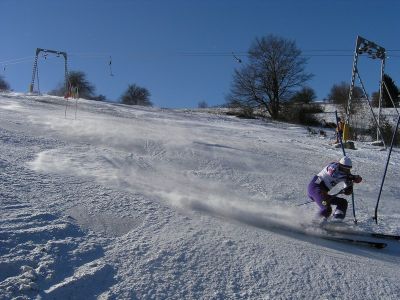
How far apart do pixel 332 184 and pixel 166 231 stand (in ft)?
13.3

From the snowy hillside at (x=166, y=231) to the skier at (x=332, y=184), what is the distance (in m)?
0.41

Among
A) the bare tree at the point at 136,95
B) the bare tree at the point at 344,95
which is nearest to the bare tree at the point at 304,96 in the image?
the bare tree at the point at 344,95

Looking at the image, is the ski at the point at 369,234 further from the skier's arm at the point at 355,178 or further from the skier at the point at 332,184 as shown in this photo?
the skier's arm at the point at 355,178

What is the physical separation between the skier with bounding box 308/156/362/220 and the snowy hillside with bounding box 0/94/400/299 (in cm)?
41

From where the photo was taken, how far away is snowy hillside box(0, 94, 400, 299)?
5617 mm

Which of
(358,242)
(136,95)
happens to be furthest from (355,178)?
(136,95)

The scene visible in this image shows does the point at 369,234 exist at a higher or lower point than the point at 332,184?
lower

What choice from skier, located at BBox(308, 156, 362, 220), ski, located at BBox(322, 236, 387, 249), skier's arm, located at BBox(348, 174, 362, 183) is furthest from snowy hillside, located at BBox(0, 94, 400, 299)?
skier's arm, located at BBox(348, 174, 362, 183)

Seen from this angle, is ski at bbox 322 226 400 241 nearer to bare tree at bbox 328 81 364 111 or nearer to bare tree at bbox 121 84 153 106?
bare tree at bbox 328 81 364 111

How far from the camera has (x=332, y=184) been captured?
9.69 metres

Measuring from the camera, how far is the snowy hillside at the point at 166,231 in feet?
18.4

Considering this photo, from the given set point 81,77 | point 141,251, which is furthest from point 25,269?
point 81,77

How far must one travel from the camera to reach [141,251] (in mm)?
6359

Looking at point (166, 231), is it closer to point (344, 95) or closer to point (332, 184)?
point (332, 184)
